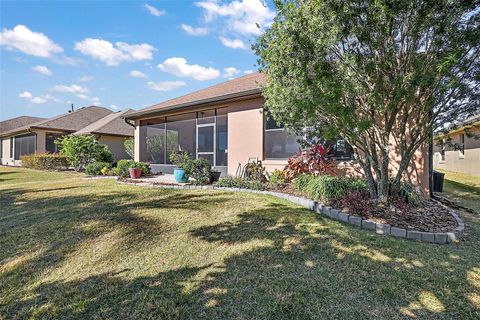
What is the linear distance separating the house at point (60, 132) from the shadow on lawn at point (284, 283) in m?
17.4

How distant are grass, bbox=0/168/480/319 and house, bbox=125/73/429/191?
10.3ft

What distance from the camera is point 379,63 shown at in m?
4.57

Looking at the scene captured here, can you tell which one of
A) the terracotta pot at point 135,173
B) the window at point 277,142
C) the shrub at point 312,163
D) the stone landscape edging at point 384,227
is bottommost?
the stone landscape edging at point 384,227

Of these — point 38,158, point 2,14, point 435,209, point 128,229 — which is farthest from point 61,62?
point 435,209

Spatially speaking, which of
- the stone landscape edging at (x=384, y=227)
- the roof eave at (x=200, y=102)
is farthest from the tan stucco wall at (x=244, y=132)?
the stone landscape edging at (x=384, y=227)

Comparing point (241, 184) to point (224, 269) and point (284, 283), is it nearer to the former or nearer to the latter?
point (224, 269)

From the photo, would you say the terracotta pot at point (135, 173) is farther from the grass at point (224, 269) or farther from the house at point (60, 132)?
the house at point (60, 132)

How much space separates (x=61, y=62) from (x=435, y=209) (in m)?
18.6

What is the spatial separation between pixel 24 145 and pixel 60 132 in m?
4.81

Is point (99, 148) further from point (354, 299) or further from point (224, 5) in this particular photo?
point (354, 299)

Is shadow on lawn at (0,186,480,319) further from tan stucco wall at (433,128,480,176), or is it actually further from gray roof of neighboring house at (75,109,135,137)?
gray roof of neighboring house at (75,109,135,137)

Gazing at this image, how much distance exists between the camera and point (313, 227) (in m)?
4.58

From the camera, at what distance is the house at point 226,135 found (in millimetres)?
8616

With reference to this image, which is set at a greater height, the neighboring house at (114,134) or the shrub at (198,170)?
the neighboring house at (114,134)
